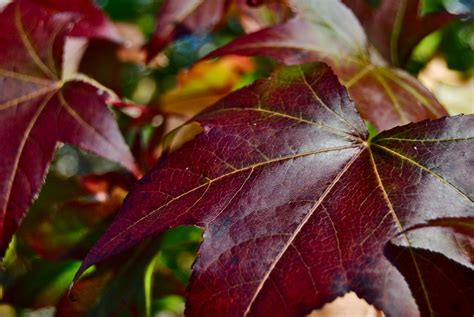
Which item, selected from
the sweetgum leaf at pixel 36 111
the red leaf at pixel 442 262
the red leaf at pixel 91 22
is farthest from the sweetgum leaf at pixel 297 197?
the red leaf at pixel 91 22

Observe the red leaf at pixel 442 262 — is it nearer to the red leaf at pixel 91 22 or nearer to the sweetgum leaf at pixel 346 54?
the sweetgum leaf at pixel 346 54

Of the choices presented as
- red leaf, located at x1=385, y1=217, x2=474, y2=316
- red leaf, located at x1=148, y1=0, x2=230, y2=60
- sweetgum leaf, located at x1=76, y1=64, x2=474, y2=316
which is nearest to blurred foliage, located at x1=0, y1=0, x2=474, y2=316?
red leaf, located at x1=148, y1=0, x2=230, y2=60

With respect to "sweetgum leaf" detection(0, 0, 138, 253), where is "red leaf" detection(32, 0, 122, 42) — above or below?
above

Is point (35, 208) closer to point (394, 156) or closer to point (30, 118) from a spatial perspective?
point (30, 118)

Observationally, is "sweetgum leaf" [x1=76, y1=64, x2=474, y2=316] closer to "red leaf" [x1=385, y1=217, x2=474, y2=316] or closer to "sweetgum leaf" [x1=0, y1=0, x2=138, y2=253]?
"red leaf" [x1=385, y1=217, x2=474, y2=316]

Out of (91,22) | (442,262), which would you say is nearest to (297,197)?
(442,262)

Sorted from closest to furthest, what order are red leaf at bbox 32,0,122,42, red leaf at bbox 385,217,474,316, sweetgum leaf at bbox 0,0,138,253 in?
red leaf at bbox 385,217,474,316 → sweetgum leaf at bbox 0,0,138,253 → red leaf at bbox 32,0,122,42

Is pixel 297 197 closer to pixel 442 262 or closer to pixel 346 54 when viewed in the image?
pixel 442 262
